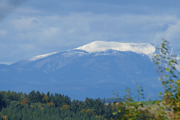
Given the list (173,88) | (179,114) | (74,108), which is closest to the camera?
(179,114)

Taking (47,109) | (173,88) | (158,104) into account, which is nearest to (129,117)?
(158,104)

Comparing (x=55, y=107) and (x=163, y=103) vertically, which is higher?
(x=55, y=107)

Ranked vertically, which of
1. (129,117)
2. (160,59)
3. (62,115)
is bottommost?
(129,117)

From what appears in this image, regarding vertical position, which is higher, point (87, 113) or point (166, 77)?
point (87, 113)

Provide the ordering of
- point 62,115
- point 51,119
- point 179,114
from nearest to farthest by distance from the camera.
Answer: point 179,114 → point 51,119 → point 62,115

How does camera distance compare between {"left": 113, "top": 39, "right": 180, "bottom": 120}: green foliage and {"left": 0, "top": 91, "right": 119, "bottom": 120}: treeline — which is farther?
{"left": 0, "top": 91, "right": 119, "bottom": 120}: treeline

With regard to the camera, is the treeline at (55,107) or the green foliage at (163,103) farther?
the treeline at (55,107)

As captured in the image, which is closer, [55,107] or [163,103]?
[163,103]

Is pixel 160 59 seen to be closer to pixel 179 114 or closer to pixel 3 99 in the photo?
pixel 179 114

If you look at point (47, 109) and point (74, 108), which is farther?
point (74, 108)

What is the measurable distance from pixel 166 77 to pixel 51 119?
10020 cm

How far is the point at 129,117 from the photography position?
13.1 metres

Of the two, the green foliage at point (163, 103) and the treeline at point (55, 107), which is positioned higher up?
the treeline at point (55, 107)

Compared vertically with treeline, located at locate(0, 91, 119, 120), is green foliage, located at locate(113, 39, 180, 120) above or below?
below
